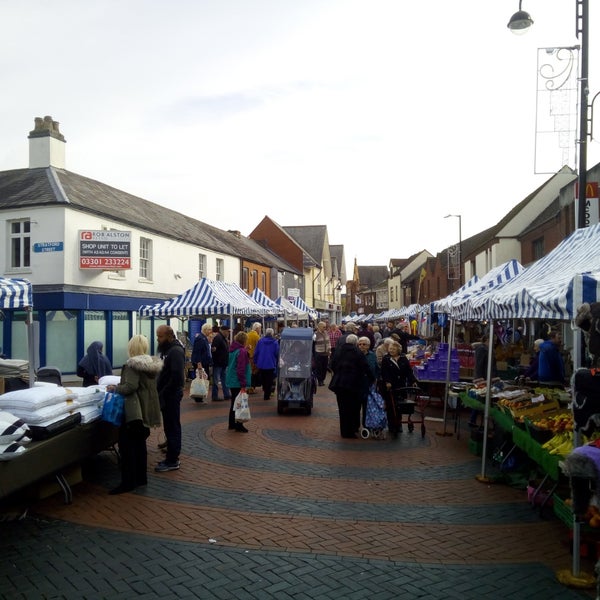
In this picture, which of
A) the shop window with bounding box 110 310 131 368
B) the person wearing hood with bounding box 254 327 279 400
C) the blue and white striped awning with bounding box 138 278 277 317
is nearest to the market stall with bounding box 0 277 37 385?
the person wearing hood with bounding box 254 327 279 400

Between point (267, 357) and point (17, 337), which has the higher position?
point (17, 337)

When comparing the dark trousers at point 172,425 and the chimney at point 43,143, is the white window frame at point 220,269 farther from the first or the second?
the dark trousers at point 172,425

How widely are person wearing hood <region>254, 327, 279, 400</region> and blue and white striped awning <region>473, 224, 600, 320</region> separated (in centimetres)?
643

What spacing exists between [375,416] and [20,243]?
49.0 ft

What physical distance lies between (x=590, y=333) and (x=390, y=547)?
101 inches

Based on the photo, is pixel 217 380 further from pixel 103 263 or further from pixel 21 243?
pixel 21 243

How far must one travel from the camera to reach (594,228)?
23.8ft

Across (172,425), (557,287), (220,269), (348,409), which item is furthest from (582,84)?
(220,269)

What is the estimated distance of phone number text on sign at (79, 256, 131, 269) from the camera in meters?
19.1

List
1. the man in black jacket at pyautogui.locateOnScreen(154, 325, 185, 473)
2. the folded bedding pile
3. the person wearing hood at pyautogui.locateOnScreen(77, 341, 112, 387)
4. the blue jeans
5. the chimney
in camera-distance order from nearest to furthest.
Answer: the folded bedding pile → the man in black jacket at pyautogui.locateOnScreen(154, 325, 185, 473) → the person wearing hood at pyautogui.locateOnScreen(77, 341, 112, 387) → the blue jeans → the chimney

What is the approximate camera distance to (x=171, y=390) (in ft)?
24.8

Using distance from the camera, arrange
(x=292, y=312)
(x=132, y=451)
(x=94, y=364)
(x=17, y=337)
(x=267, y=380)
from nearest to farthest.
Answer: (x=132, y=451), (x=94, y=364), (x=267, y=380), (x=17, y=337), (x=292, y=312)

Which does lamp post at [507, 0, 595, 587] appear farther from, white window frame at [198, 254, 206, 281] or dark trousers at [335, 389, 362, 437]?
white window frame at [198, 254, 206, 281]

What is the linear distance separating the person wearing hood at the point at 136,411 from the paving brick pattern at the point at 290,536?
28cm
